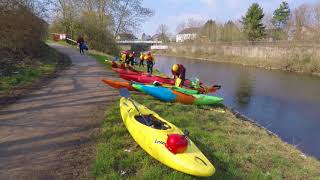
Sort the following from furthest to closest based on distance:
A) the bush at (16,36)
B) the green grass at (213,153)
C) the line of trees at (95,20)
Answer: the line of trees at (95,20), the bush at (16,36), the green grass at (213,153)

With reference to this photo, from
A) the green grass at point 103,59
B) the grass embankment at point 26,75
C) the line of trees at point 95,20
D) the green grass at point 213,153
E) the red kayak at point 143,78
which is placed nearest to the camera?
the green grass at point 213,153

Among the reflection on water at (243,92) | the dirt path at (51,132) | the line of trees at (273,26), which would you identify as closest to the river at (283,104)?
the reflection on water at (243,92)

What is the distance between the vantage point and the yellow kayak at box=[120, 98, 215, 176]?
17.5 ft

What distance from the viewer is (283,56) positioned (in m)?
39.1

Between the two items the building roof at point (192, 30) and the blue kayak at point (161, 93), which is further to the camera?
the building roof at point (192, 30)

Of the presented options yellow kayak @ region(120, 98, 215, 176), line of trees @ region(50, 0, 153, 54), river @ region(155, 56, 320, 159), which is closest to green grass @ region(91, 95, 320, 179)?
yellow kayak @ region(120, 98, 215, 176)

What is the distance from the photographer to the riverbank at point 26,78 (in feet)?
32.3

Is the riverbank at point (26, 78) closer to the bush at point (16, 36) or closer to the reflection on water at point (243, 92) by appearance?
the bush at point (16, 36)

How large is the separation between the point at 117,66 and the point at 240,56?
32.7 m

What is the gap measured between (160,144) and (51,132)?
7.33ft

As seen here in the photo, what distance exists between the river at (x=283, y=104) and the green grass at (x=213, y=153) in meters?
2.96

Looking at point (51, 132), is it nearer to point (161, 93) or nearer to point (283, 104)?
point (161, 93)

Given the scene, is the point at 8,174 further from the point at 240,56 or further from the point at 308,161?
the point at 240,56

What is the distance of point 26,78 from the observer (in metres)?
12.0
